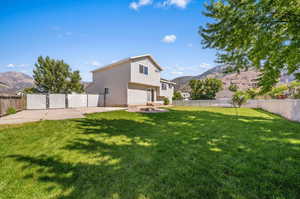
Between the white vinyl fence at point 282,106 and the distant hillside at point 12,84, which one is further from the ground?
the distant hillside at point 12,84

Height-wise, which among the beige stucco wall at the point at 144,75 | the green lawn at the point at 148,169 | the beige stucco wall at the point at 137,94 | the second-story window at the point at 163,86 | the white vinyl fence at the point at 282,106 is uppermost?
the beige stucco wall at the point at 144,75

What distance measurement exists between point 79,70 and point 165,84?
20.8 m

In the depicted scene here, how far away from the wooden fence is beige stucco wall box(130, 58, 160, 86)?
9934 mm

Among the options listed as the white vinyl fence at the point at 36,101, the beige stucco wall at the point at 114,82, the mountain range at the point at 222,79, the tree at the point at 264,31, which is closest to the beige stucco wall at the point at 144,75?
the beige stucco wall at the point at 114,82

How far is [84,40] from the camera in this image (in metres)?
13.3

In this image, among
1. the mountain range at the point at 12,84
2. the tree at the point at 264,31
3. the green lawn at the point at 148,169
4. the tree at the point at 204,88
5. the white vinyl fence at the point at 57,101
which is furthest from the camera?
the tree at the point at 204,88

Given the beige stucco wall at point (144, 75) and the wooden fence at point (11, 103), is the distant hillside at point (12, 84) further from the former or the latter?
the beige stucco wall at point (144, 75)

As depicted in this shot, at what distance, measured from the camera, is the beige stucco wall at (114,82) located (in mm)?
14651

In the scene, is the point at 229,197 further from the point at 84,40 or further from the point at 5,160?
the point at 84,40

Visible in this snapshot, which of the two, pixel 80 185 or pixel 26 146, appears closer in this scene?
pixel 80 185

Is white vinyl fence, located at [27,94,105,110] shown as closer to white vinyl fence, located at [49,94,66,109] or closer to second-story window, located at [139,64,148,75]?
white vinyl fence, located at [49,94,66,109]

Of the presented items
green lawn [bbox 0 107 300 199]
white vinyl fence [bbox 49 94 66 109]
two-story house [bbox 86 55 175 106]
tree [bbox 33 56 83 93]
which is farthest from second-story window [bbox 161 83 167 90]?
tree [bbox 33 56 83 93]

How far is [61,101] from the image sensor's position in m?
13.9

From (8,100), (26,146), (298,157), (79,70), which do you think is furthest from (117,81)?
(79,70)
